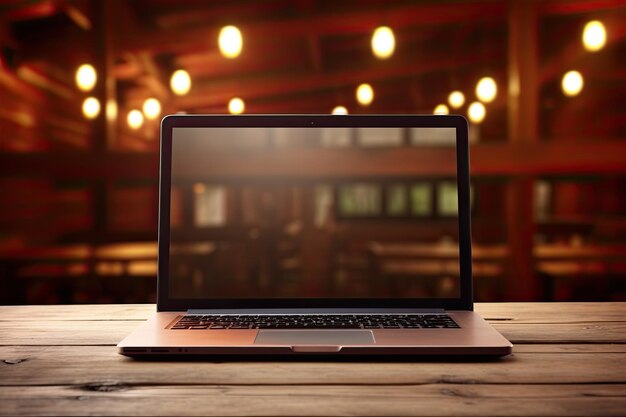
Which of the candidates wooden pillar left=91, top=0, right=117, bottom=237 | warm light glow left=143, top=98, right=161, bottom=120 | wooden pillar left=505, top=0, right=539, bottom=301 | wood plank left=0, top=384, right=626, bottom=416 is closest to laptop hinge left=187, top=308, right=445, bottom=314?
wood plank left=0, top=384, right=626, bottom=416

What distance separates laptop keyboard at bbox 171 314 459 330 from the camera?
716 mm

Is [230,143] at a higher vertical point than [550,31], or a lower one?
lower

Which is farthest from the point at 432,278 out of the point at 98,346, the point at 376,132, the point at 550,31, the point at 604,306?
the point at 550,31

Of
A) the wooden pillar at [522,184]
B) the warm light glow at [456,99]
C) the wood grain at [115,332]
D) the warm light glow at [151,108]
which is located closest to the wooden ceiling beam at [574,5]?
the wooden pillar at [522,184]

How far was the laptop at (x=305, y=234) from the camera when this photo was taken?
0.81 meters

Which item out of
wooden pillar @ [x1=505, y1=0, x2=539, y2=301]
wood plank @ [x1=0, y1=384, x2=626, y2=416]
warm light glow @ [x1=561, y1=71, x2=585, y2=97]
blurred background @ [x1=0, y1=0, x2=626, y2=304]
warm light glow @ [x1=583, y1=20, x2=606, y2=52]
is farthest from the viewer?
warm light glow @ [x1=561, y1=71, x2=585, y2=97]

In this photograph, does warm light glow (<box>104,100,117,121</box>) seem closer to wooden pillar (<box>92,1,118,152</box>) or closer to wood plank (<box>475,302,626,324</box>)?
wooden pillar (<box>92,1,118,152</box>)

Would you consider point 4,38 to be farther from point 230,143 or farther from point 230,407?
point 230,407

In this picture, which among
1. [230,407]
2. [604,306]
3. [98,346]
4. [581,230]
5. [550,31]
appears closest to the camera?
[230,407]

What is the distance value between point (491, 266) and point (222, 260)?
298cm

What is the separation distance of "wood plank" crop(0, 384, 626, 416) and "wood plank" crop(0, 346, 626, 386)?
0.8 inches

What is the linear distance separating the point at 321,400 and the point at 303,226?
1.18 feet

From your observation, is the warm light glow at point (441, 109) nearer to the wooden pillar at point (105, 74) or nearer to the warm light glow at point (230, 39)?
the warm light glow at point (230, 39)

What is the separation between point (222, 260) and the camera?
0.86 metres
